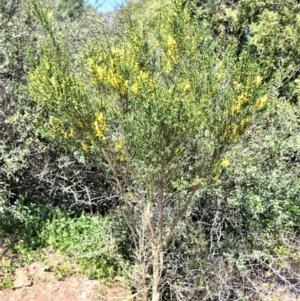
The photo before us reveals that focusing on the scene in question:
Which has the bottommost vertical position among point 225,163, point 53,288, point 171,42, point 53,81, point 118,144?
point 53,288

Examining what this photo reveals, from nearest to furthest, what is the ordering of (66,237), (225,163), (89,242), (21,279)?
1. (225,163)
2. (21,279)
3. (89,242)
4. (66,237)

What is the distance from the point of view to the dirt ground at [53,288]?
3.73 m

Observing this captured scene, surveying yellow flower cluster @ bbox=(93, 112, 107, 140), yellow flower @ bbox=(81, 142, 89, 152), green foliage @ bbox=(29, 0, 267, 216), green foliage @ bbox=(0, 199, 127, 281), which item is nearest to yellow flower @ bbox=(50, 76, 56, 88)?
green foliage @ bbox=(29, 0, 267, 216)

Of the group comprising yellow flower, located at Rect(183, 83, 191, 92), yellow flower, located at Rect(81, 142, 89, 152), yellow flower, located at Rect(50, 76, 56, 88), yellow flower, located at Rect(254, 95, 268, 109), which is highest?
yellow flower, located at Rect(50, 76, 56, 88)

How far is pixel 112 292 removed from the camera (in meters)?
3.92

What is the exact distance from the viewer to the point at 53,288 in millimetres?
3850

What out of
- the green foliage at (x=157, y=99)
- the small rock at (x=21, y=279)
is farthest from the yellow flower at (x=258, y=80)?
the small rock at (x=21, y=279)

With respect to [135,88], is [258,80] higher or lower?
lower

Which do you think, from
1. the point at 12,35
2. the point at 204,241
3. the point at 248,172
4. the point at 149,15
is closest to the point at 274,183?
the point at 248,172

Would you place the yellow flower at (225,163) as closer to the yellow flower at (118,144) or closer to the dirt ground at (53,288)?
the yellow flower at (118,144)

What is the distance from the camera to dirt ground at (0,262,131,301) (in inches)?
147

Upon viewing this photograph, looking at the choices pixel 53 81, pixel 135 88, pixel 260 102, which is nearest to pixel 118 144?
pixel 135 88

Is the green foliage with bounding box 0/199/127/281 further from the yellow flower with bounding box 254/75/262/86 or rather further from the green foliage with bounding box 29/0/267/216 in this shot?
Answer: the yellow flower with bounding box 254/75/262/86

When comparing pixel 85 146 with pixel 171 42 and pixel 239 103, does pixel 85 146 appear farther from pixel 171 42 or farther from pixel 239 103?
pixel 239 103
